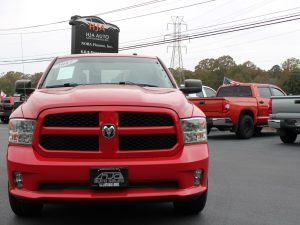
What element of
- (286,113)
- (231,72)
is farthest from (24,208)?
(231,72)

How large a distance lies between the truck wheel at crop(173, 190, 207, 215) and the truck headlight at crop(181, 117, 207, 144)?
76 centimetres

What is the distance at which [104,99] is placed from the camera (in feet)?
14.9

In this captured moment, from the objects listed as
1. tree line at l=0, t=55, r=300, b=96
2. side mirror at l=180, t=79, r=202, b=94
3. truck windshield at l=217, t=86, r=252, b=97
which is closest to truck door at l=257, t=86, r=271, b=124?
truck windshield at l=217, t=86, r=252, b=97

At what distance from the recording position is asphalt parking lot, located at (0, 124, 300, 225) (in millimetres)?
5117

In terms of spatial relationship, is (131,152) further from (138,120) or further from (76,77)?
(76,77)

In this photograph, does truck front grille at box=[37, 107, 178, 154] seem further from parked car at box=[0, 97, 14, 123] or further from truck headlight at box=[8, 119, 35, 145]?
parked car at box=[0, 97, 14, 123]

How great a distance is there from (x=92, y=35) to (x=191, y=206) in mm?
25009

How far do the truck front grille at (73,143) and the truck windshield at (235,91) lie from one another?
12753mm

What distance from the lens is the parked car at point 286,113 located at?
13.2 m

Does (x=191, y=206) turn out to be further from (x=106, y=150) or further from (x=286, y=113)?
(x=286, y=113)

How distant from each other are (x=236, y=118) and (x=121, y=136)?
448 inches

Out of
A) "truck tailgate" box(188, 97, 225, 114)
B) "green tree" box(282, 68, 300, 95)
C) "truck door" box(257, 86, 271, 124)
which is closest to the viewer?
"truck tailgate" box(188, 97, 225, 114)

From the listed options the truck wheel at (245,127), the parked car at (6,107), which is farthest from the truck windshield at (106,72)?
the parked car at (6,107)

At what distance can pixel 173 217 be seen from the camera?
17.2 feet
